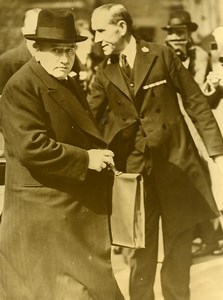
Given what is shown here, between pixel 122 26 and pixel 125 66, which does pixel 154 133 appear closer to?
pixel 125 66

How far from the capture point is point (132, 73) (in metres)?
2.34

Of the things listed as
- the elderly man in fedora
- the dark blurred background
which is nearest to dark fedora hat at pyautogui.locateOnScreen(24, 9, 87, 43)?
the elderly man in fedora

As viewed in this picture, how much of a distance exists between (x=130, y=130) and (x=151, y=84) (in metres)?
0.21

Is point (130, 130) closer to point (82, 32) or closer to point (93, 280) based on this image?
point (93, 280)

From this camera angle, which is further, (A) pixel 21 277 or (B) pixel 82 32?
(B) pixel 82 32

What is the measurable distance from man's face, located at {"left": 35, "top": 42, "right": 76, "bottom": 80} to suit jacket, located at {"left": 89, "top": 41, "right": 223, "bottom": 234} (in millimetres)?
372

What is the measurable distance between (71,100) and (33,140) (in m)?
0.25

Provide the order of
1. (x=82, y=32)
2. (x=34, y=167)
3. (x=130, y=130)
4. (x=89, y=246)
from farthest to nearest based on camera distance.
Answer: (x=82, y=32) < (x=130, y=130) < (x=89, y=246) < (x=34, y=167)

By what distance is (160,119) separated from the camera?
233cm

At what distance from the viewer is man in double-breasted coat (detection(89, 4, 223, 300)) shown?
2.32 metres

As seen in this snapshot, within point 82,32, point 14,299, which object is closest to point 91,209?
point 14,299

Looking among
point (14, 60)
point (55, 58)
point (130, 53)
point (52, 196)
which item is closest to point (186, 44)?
point (130, 53)

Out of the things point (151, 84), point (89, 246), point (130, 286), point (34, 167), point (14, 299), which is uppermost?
point (151, 84)

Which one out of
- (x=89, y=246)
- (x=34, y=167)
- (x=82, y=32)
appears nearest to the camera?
(x=34, y=167)
